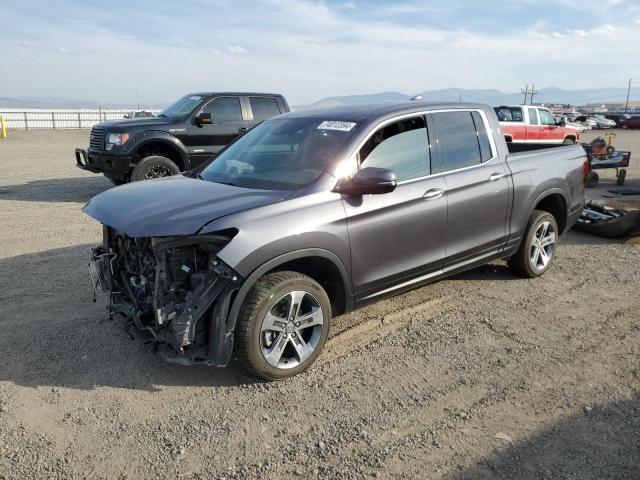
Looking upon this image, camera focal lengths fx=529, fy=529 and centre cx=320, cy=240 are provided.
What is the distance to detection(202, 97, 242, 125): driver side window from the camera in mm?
10297

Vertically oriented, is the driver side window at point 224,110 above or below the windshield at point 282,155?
above

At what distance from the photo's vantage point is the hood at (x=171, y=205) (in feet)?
10.7

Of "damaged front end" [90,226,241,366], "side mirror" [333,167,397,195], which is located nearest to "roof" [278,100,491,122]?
"side mirror" [333,167,397,195]

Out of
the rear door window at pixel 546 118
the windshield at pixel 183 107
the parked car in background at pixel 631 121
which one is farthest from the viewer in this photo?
the parked car in background at pixel 631 121

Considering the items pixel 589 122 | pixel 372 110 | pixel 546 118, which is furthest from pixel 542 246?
pixel 589 122

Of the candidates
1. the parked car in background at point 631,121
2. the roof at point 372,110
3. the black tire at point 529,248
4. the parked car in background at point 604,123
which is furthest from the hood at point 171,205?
the parked car in background at point 631,121

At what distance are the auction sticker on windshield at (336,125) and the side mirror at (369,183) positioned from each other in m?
0.51

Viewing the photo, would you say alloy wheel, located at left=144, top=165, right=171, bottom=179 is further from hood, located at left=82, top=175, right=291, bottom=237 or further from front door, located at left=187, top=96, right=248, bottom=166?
hood, located at left=82, top=175, right=291, bottom=237

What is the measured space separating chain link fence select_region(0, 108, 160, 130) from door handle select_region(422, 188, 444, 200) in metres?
32.7

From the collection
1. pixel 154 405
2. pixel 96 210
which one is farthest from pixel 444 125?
pixel 154 405

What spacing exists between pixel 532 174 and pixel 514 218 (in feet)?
1.70

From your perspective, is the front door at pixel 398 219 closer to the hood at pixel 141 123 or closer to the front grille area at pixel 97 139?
the hood at pixel 141 123

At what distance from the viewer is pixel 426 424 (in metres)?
3.15

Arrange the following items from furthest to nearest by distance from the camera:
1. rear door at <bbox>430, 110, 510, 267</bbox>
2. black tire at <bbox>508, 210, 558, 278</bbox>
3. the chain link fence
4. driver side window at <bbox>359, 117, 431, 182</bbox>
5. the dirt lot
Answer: the chain link fence → black tire at <bbox>508, 210, 558, 278</bbox> → rear door at <bbox>430, 110, 510, 267</bbox> → driver side window at <bbox>359, 117, 431, 182</bbox> → the dirt lot
